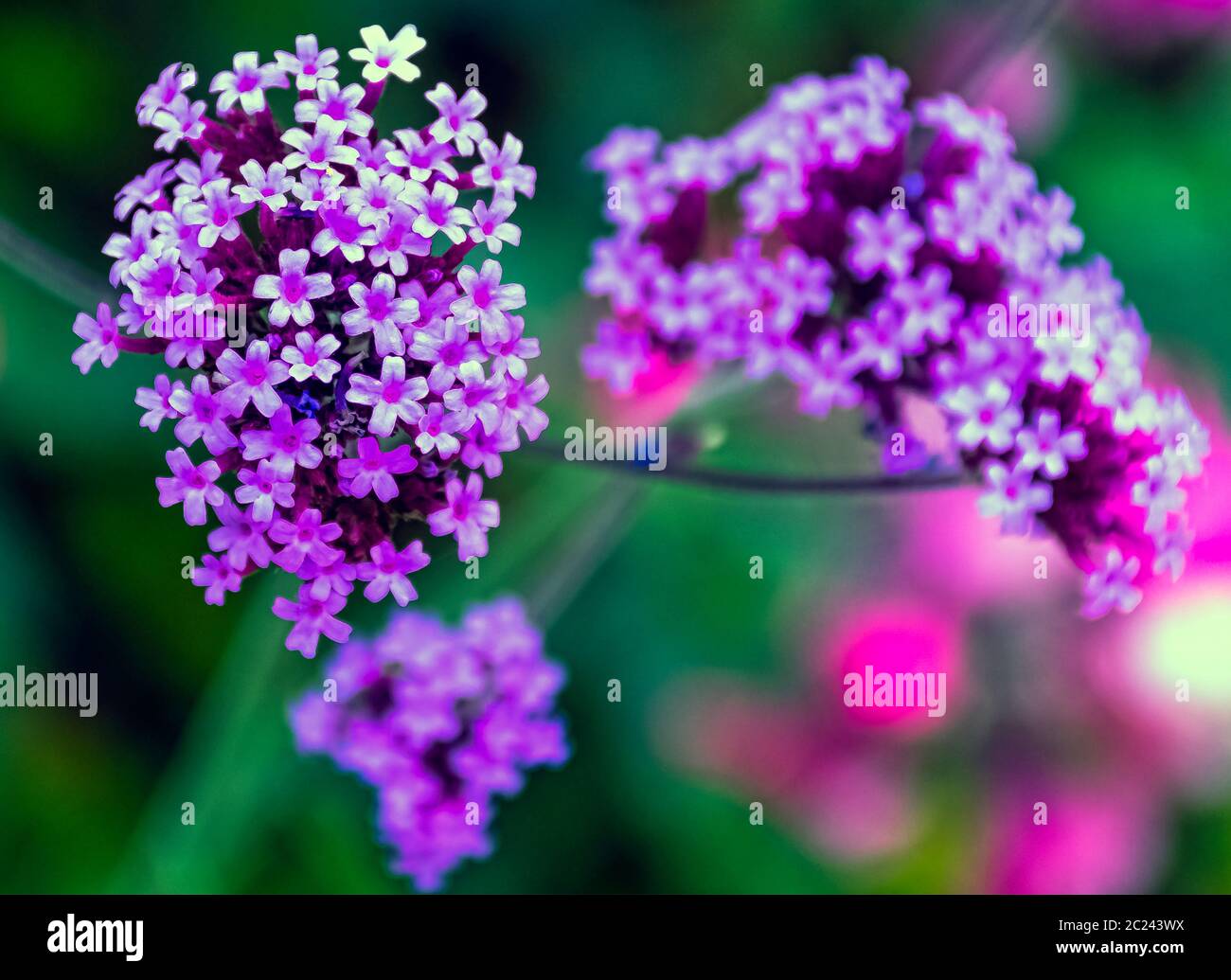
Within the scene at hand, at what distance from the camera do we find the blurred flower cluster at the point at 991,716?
2010 mm

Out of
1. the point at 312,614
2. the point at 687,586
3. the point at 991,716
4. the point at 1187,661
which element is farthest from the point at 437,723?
the point at 1187,661

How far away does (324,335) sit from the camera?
3.90 feet

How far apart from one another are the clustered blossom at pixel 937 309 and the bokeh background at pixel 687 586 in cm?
32

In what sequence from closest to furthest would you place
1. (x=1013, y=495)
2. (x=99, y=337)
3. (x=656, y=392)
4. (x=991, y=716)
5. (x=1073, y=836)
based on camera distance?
1. (x=99, y=337)
2. (x=1013, y=495)
3. (x=656, y=392)
4. (x=1073, y=836)
5. (x=991, y=716)

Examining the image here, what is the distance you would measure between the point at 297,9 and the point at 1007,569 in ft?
5.28

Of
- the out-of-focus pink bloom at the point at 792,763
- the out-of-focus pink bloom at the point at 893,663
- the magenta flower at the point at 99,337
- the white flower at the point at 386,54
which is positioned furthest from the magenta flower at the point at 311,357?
the out-of-focus pink bloom at the point at 893,663

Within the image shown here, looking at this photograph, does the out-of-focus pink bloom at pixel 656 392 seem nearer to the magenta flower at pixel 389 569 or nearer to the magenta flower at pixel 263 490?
the magenta flower at pixel 389 569

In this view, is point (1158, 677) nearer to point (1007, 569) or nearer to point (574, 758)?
point (1007, 569)

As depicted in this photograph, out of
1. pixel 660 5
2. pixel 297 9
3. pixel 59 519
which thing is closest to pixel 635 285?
pixel 660 5

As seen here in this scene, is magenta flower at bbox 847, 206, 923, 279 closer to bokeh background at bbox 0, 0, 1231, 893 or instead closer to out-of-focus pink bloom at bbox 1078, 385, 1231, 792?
bokeh background at bbox 0, 0, 1231, 893

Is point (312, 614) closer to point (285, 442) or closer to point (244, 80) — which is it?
point (285, 442)

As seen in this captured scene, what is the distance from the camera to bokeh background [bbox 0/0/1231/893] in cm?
193

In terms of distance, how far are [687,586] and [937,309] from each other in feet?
2.64

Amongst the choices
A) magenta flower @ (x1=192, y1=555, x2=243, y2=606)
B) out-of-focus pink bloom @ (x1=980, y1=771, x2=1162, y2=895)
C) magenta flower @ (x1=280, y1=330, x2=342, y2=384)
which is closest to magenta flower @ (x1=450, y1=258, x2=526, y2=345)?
magenta flower @ (x1=280, y1=330, x2=342, y2=384)
